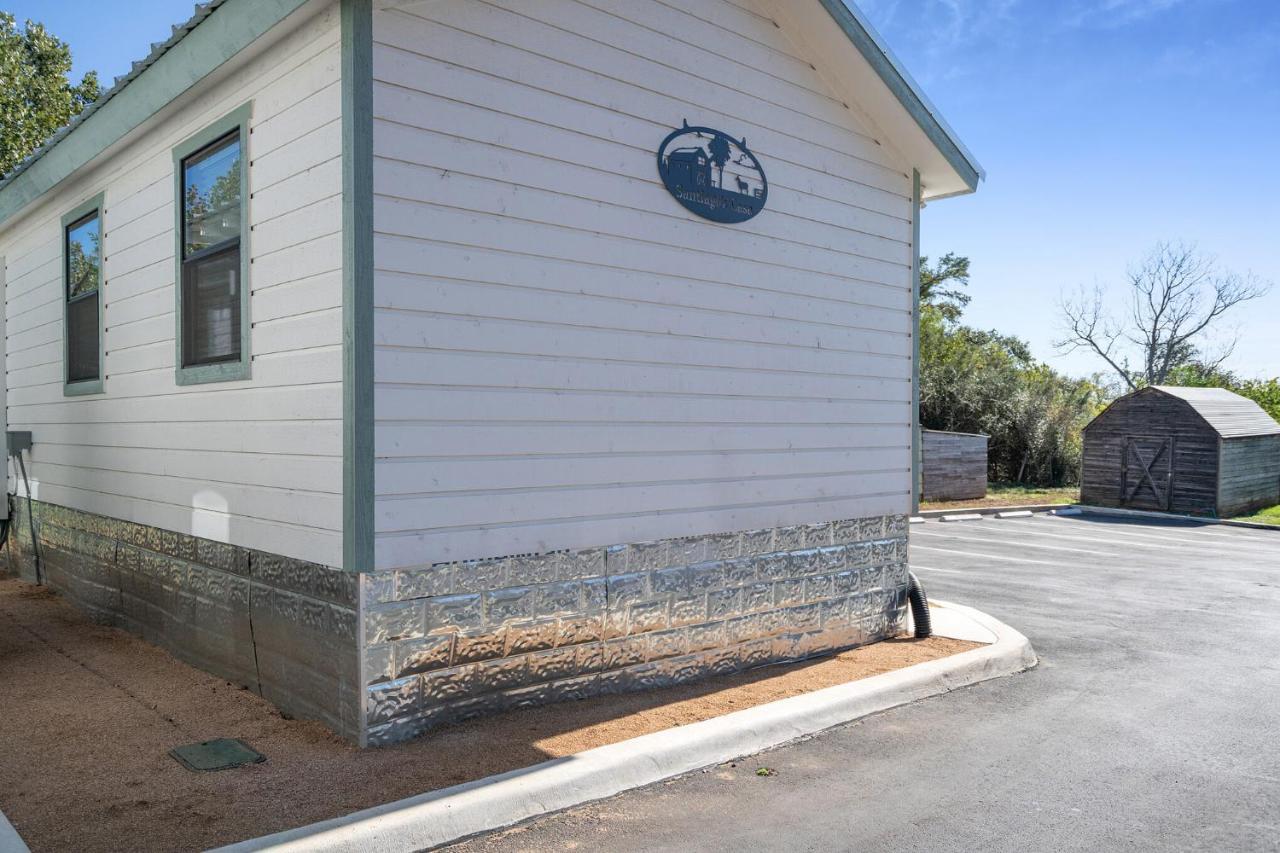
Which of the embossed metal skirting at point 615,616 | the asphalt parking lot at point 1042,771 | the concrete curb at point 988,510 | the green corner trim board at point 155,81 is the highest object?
the green corner trim board at point 155,81

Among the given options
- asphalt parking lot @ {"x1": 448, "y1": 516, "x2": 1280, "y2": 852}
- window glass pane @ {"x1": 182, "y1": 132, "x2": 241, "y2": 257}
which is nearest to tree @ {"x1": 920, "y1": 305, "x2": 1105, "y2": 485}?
asphalt parking lot @ {"x1": 448, "y1": 516, "x2": 1280, "y2": 852}

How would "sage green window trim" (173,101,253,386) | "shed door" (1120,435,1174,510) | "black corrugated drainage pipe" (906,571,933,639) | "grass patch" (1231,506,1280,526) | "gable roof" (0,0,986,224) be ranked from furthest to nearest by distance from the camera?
"shed door" (1120,435,1174,510)
"grass patch" (1231,506,1280,526)
"black corrugated drainage pipe" (906,571,933,639)
"sage green window trim" (173,101,253,386)
"gable roof" (0,0,986,224)

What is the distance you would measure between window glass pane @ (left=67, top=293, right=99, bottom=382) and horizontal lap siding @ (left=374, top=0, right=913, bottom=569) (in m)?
4.61

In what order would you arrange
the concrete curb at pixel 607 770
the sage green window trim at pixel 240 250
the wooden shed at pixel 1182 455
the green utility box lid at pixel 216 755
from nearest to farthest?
the concrete curb at pixel 607 770
the green utility box lid at pixel 216 755
the sage green window trim at pixel 240 250
the wooden shed at pixel 1182 455

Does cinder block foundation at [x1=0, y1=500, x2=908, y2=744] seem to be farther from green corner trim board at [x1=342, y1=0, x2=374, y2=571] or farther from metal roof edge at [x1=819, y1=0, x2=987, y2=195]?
metal roof edge at [x1=819, y1=0, x2=987, y2=195]

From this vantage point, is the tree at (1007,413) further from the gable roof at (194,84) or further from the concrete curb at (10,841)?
the concrete curb at (10,841)

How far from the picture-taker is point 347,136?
4.65m

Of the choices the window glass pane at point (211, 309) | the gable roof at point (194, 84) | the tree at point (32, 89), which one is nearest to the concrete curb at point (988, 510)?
the gable roof at point (194, 84)

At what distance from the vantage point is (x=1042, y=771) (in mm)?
4812

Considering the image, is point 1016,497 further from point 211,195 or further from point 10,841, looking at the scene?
point 10,841

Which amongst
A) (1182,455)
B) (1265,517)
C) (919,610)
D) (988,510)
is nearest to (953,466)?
(988,510)

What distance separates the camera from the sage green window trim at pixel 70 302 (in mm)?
7695

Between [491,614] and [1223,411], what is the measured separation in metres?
21.9

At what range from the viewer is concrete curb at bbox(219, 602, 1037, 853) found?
3695mm
